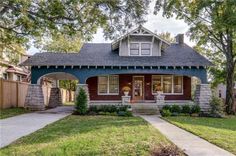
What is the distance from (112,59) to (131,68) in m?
1.72

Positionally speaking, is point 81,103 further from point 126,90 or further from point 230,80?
point 230,80

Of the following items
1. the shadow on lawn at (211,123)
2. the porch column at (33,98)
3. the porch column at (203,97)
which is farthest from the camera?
the porch column at (203,97)

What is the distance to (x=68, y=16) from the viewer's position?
19.2 metres

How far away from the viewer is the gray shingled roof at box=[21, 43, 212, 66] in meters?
24.9

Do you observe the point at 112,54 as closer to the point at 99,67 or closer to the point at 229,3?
the point at 99,67

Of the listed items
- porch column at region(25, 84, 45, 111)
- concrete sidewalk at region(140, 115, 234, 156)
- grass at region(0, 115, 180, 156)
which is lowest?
concrete sidewalk at region(140, 115, 234, 156)

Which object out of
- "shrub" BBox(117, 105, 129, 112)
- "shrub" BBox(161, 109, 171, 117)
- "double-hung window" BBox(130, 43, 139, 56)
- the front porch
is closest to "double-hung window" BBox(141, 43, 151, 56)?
"double-hung window" BBox(130, 43, 139, 56)

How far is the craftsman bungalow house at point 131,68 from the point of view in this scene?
82.2ft

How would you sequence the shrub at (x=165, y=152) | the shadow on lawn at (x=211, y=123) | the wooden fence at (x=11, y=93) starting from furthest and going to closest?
the wooden fence at (x=11, y=93)
the shadow on lawn at (x=211, y=123)
the shrub at (x=165, y=152)

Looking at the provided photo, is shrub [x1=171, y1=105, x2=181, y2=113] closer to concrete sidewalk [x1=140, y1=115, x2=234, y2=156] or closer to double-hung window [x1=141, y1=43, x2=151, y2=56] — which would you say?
double-hung window [x1=141, y1=43, x2=151, y2=56]

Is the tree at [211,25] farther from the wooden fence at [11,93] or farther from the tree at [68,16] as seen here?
the wooden fence at [11,93]

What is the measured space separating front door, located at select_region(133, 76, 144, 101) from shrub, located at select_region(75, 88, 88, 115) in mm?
6300

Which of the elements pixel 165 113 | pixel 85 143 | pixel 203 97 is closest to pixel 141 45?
pixel 203 97

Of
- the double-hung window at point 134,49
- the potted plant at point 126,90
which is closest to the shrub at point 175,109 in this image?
the potted plant at point 126,90
